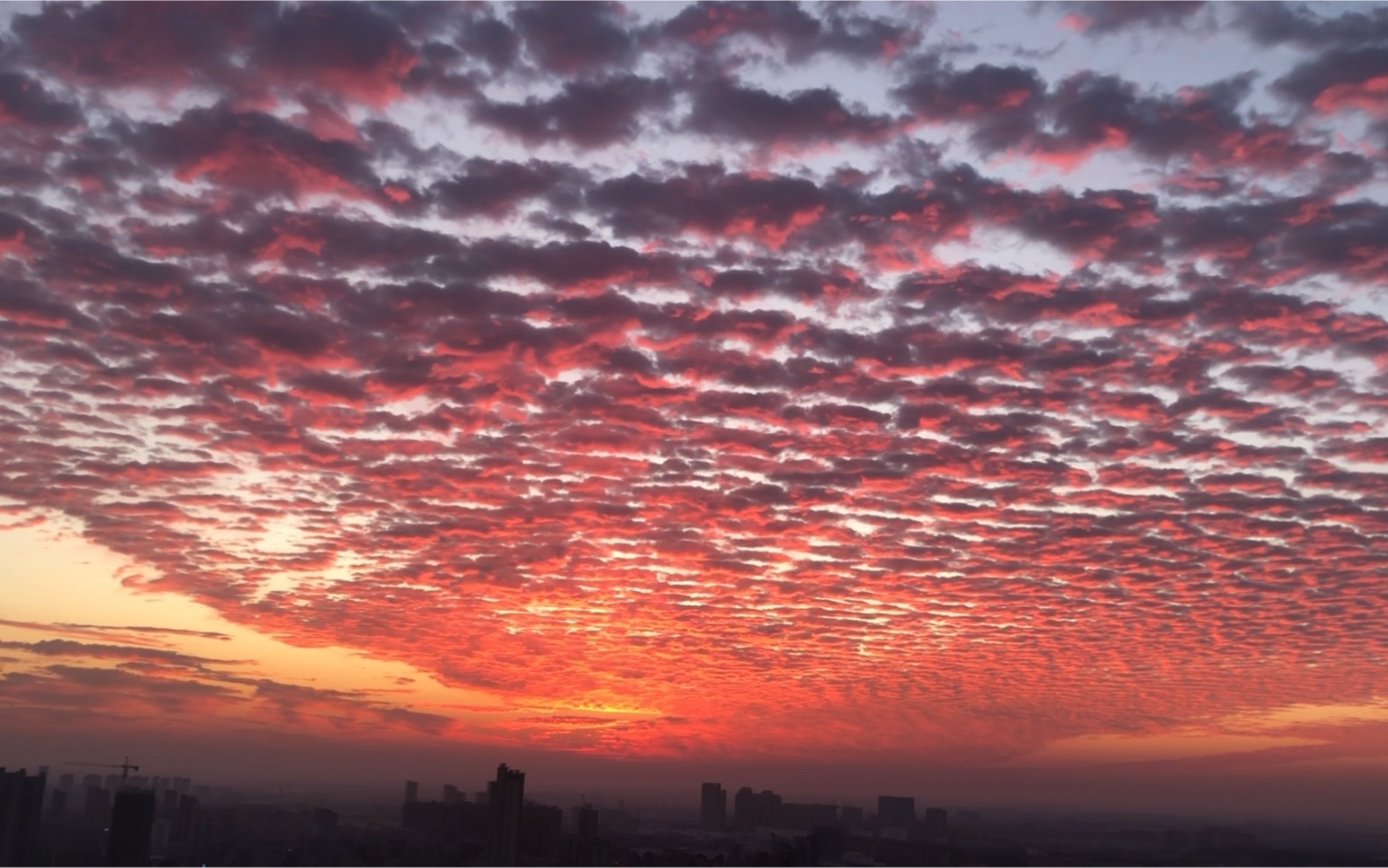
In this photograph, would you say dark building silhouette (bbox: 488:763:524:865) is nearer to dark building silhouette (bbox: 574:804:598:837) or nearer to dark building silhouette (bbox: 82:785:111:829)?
dark building silhouette (bbox: 574:804:598:837)

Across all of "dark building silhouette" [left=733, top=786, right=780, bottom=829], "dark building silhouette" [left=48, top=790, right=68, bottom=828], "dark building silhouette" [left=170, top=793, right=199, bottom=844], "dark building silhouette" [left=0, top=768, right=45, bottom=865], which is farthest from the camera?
"dark building silhouette" [left=733, top=786, right=780, bottom=829]

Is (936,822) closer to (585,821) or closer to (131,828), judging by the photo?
(585,821)

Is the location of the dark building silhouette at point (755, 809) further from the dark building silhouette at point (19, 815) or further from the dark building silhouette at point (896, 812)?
the dark building silhouette at point (19, 815)

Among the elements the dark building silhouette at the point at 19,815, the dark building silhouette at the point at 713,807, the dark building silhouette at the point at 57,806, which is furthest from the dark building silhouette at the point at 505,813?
the dark building silhouette at the point at 57,806

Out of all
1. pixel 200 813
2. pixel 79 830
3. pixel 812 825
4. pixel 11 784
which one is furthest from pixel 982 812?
pixel 11 784

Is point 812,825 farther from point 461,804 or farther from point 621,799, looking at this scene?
point 621,799

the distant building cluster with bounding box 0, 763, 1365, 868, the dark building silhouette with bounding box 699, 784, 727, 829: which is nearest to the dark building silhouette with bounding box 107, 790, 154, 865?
the distant building cluster with bounding box 0, 763, 1365, 868
